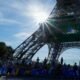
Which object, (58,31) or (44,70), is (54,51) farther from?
(44,70)

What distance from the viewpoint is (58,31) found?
42.2m

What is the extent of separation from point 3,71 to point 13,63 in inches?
176

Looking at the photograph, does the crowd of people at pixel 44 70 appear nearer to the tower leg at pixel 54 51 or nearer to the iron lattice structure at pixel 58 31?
the iron lattice structure at pixel 58 31

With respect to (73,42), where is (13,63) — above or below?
below

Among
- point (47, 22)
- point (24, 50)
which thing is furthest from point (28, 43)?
point (47, 22)

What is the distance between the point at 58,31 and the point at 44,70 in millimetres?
7675

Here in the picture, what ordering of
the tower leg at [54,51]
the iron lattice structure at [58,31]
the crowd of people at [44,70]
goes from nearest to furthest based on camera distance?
the crowd of people at [44,70], the iron lattice structure at [58,31], the tower leg at [54,51]

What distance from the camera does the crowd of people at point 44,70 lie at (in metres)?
34.7

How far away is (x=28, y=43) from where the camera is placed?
142ft

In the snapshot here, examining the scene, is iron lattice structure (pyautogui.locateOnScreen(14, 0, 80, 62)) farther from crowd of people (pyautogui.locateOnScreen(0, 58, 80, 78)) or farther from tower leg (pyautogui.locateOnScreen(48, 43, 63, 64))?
crowd of people (pyautogui.locateOnScreen(0, 58, 80, 78))

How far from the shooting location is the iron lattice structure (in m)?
41.2

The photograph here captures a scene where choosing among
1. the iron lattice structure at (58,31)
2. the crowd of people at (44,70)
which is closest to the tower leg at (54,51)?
the iron lattice structure at (58,31)

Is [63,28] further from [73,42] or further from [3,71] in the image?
[3,71]

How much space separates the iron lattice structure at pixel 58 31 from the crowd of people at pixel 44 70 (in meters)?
3.15
